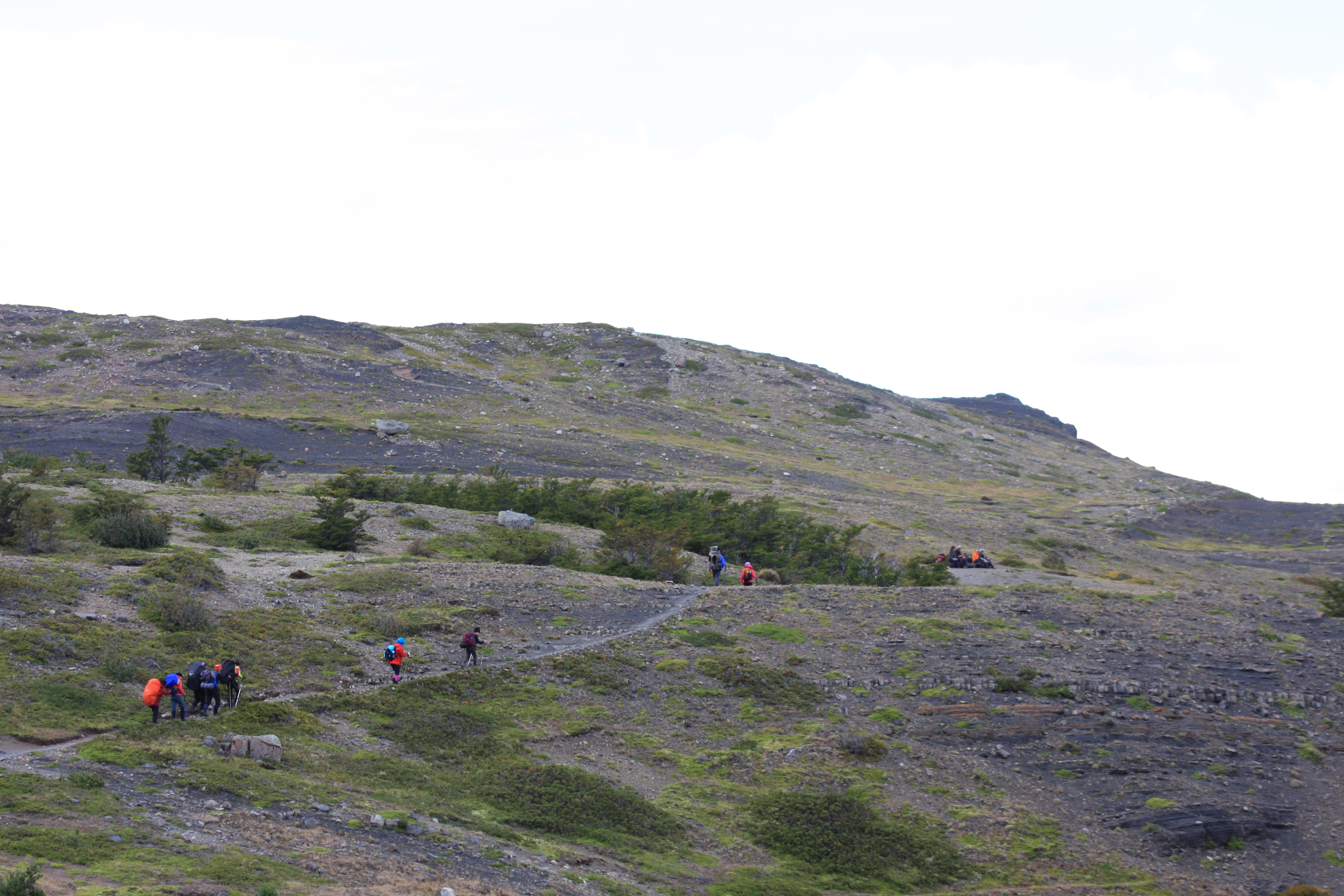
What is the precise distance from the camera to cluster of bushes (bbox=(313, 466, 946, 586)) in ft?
137

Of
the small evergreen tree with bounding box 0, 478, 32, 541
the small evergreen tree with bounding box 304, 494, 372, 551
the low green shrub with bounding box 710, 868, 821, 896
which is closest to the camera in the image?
the low green shrub with bounding box 710, 868, 821, 896

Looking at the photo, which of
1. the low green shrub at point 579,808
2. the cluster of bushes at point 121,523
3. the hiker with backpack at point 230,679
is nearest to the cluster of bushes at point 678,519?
the cluster of bushes at point 121,523

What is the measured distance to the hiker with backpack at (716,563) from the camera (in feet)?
121

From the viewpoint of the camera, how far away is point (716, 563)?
121 feet

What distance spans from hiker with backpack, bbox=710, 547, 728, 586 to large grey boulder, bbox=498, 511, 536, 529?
31.5ft

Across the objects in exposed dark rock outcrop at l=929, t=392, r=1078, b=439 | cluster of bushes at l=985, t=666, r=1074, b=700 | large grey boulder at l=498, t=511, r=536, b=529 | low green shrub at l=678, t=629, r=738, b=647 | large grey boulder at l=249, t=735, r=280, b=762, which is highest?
exposed dark rock outcrop at l=929, t=392, r=1078, b=439

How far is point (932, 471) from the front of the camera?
97.3 metres

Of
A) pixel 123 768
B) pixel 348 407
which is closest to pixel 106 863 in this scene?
pixel 123 768

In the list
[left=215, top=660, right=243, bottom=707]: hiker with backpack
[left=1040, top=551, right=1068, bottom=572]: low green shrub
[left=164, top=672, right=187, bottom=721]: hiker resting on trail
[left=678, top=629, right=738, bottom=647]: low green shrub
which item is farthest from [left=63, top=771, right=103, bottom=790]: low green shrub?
[left=1040, top=551, right=1068, bottom=572]: low green shrub

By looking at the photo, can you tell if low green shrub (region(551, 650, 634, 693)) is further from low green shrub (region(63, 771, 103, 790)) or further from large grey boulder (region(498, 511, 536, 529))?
large grey boulder (region(498, 511, 536, 529))

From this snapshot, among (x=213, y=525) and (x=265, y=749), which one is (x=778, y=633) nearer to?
(x=265, y=749)

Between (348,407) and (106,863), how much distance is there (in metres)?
73.2

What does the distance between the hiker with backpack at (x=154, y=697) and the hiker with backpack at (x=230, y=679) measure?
42.0 inches

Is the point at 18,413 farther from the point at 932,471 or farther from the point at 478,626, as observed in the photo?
the point at 932,471
